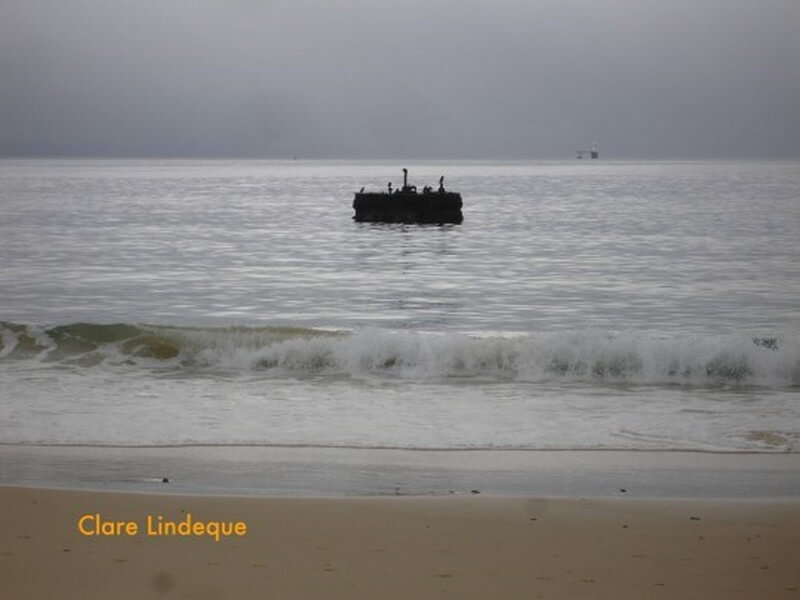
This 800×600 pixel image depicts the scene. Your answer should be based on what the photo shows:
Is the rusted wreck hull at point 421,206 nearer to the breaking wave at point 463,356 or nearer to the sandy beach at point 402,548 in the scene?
the breaking wave at point 463,356

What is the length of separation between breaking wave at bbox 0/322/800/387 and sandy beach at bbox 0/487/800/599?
25.4 ft

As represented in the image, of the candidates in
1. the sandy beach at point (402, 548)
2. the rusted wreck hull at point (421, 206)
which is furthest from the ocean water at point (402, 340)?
the rusted wreck hull at point (421, 206)

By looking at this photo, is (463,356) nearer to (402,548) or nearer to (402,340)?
(402,340)

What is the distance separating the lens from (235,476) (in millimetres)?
8617

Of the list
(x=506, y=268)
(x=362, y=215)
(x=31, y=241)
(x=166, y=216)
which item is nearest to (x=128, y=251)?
(x=31, y=241)

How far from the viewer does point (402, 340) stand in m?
16.5

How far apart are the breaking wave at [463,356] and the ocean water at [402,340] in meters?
0.03

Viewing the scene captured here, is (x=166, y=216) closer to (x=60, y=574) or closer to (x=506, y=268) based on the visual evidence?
(x=506, y=268)

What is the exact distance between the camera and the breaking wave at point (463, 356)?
50.7ft

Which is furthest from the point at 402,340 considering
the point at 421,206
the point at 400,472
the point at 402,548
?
the point at 421,206

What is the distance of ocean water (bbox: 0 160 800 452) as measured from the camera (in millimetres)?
11172

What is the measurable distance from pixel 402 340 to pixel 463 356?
104 cm

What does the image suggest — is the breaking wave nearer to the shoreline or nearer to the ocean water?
the ocean water

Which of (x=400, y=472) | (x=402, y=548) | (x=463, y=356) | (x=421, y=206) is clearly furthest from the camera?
(x=421, y=206)
